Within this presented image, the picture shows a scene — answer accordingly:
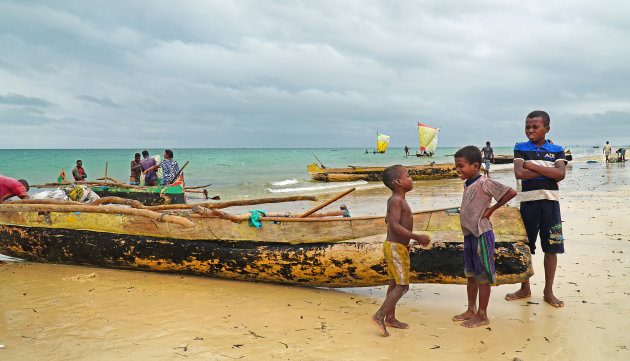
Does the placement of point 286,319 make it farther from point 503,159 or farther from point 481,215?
point 503,159

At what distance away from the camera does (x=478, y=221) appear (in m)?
3.26

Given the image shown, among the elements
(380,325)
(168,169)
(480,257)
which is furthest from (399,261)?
(168,169)

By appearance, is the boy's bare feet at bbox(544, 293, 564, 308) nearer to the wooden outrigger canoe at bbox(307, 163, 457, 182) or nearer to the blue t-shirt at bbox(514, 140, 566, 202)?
the blue t-shirt at bbox(514, 140, 566, 202)

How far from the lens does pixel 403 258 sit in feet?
10.8

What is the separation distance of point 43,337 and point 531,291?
490 cm

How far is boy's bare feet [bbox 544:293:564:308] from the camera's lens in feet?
12.4

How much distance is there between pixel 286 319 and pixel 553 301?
2635mm

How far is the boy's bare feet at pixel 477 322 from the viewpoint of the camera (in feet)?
11.2

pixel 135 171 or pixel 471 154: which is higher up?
pixel 135 171

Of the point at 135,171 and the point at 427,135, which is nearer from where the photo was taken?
the point at 135,171

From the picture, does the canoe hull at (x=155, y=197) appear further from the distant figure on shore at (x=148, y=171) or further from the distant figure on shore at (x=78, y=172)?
the distant figure on shore at (x=78, y=172)

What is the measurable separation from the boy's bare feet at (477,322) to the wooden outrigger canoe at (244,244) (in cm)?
40

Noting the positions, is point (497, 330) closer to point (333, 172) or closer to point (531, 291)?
point (531, 291)

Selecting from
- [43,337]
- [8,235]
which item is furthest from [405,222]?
[8,235]
